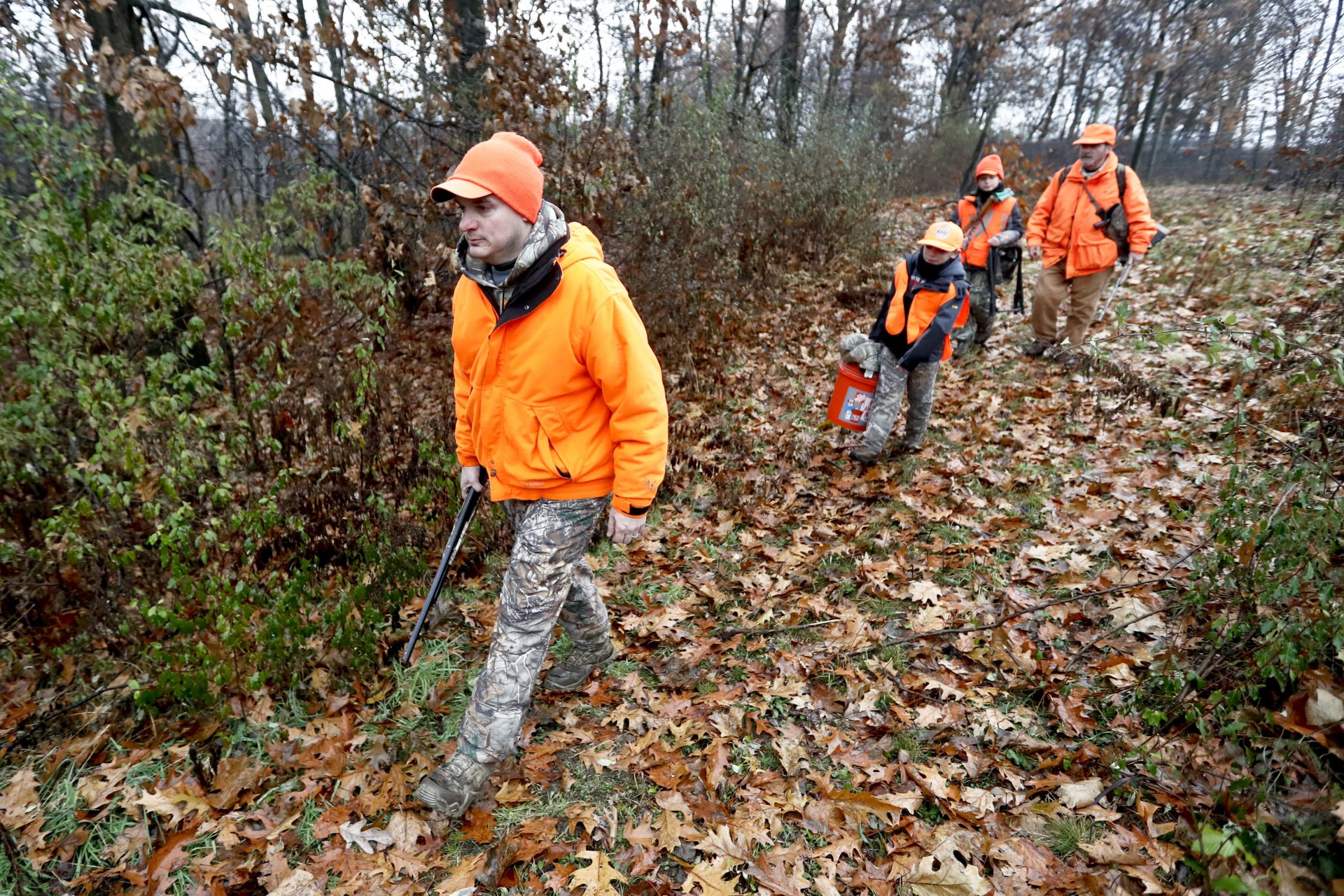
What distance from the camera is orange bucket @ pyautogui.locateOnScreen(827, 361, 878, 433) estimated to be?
5629 millimetres

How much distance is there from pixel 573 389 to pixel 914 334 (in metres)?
3.59

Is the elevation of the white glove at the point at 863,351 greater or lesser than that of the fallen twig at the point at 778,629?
greater

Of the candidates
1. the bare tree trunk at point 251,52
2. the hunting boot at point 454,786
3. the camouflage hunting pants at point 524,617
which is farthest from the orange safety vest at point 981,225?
the hunting boot at point 454,786

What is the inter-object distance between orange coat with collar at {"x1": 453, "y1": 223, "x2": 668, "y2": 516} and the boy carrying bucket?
10.8 ft

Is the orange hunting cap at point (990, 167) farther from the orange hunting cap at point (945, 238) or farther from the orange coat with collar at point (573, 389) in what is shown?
the orange coat with collar at point (573, 389)

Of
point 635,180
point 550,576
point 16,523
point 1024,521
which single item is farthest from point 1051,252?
point 16,523

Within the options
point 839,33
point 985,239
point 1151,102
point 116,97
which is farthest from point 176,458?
point 1151,102

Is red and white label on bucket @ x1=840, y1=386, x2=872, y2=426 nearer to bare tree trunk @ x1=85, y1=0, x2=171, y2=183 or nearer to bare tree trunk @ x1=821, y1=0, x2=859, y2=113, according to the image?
bare tree trunk @ x1=85, y1=0, x2=171, y2=183

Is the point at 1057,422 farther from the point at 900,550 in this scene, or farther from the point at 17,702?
the point at 17,702

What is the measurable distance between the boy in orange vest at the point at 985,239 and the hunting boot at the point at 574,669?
219 inches

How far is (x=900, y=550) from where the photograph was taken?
472 cm

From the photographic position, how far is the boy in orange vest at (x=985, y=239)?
24.1 ft

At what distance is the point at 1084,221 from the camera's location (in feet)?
22.4

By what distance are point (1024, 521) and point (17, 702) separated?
607cm
